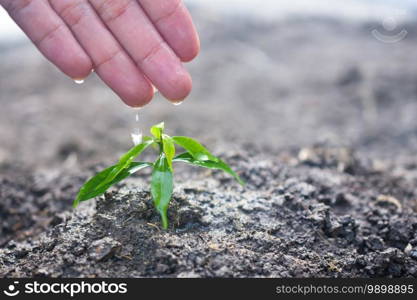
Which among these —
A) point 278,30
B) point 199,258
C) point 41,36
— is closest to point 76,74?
point 41,36

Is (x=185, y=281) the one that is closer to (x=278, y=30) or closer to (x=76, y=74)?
(x=76, y=74)

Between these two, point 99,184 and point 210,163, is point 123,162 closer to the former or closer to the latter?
point 99,184

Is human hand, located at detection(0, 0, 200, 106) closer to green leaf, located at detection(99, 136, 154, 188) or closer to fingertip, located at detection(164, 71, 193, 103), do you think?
fingertip, located at detection(164, 71, 193, 103)

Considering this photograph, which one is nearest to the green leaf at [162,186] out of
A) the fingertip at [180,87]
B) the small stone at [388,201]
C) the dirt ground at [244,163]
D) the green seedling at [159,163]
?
the green seedling at [159,163]

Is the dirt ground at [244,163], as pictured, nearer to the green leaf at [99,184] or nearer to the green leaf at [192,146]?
the green leaf at [99,184]

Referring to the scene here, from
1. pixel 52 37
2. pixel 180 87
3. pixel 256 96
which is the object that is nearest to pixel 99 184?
pixel 180 87

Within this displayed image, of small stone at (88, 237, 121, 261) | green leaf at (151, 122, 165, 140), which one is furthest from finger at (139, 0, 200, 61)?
small stone at (88, 237, 121, 261)
